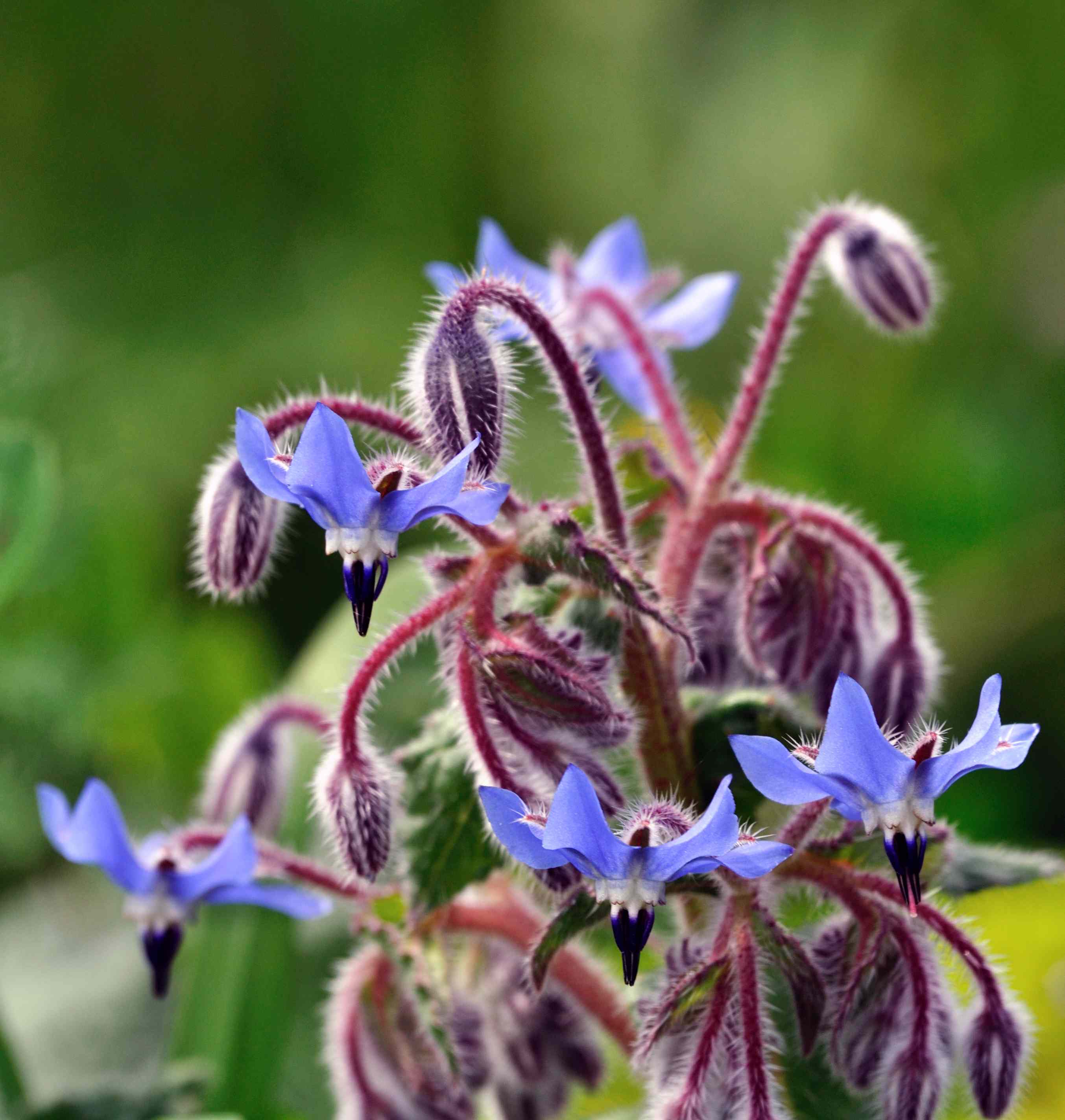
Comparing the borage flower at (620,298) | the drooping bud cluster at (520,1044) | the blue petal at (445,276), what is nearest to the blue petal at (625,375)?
the borage flower at (620,298)

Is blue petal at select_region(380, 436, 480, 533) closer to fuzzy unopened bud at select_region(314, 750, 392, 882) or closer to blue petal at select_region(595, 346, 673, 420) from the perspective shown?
fuzzy unopened bud at select_region(314, 750, 392, 882)

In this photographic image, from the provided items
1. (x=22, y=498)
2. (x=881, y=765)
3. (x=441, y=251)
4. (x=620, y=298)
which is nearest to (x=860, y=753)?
(x=881, y=765)

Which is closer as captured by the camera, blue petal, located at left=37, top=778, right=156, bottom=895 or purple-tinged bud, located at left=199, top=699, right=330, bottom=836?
blue petal, located at left=37, top=778, right=156, bottom=895

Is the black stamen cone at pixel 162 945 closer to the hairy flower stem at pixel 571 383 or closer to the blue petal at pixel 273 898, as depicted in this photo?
the blue petal at pixel 273 898

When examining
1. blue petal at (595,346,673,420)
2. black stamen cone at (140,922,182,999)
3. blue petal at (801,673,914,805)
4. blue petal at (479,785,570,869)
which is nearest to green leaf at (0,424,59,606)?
black stamen cone at (140,922,182,999)

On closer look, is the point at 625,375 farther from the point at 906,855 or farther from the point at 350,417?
the point at 906,855

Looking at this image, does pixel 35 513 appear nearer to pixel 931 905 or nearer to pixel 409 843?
pixel 409 843
